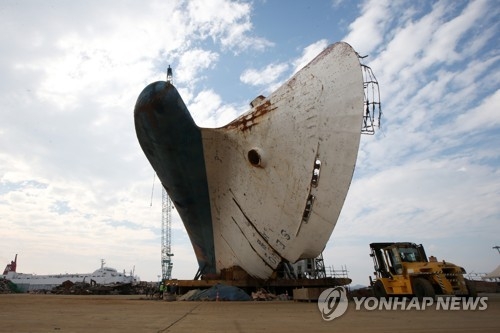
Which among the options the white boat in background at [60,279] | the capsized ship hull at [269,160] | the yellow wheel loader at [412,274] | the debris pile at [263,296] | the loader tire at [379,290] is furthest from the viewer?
the white boat in background at [60,279]

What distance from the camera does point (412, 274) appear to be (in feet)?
41.3

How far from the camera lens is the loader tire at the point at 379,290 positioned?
1395 cm

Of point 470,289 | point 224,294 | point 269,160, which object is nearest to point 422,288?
point 470,289

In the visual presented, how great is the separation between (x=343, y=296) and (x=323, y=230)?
433cm

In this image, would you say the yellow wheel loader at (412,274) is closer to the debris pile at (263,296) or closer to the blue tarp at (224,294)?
the debris pile at (263,296)

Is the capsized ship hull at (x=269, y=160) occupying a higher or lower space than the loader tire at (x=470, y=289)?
higher

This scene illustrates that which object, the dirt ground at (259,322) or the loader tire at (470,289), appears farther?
the loader tire at (470,289)

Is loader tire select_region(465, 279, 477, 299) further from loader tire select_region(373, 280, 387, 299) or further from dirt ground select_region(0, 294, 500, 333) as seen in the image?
dirt ground select_region(0, 294, 500, 333)

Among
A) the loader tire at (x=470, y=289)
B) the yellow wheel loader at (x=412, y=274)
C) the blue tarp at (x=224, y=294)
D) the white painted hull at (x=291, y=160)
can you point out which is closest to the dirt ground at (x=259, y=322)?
the yellow wheel loader at (x=412, y=274)

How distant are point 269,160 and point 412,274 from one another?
6.91 m

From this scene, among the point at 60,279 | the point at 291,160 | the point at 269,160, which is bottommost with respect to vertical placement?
the point at 60,279

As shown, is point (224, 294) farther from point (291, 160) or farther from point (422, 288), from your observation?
point (422, 288)

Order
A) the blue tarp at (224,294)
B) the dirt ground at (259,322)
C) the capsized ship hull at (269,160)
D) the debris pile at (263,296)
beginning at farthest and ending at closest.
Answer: the debris pile at (263,296) → the blue tarp at (224,294) → the capsized ship hull at (269,160) → the dirt ground at (259,322)

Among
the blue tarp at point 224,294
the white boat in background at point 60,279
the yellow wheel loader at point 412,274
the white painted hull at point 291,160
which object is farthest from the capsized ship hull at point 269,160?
the white boat in background at point 60,279
